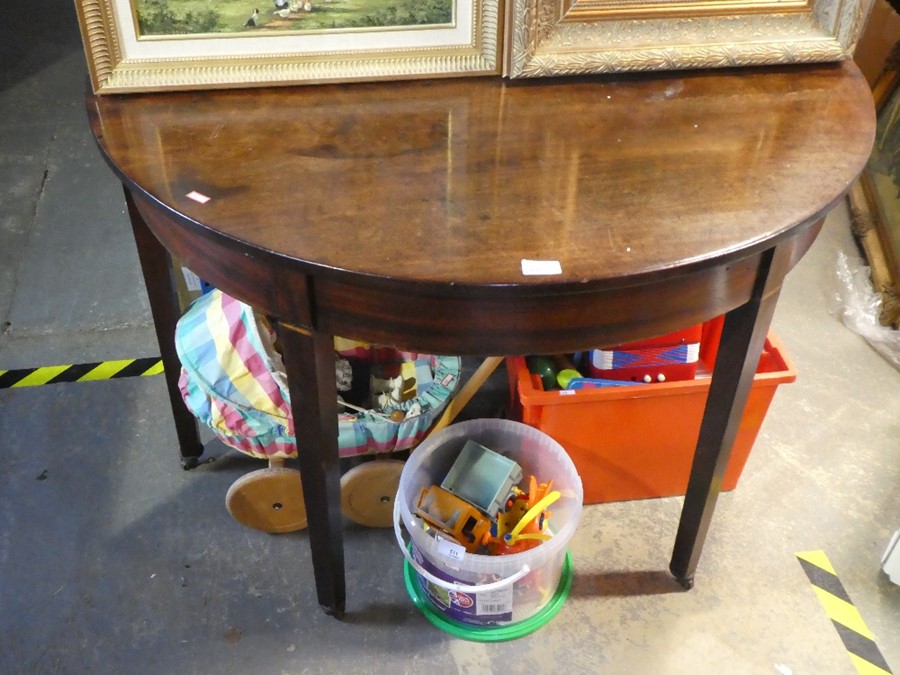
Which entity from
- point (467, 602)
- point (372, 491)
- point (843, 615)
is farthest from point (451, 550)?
point (843, 615)

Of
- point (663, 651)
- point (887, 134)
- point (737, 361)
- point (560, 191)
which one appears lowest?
point (663, 651)

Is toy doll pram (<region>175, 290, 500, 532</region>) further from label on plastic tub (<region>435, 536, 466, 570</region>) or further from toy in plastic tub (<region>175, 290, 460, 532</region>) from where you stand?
label on plastic tub (<region>435, 536, 466, 570</region>)

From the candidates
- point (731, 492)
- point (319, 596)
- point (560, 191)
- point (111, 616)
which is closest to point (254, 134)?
point (560, 191)

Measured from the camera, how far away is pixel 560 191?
91 centimetres

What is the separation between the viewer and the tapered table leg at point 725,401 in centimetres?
96

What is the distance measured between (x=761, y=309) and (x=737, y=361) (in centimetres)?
10

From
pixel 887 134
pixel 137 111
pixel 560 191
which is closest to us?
pixel 560 191

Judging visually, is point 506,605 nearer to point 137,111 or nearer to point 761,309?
point 761,309

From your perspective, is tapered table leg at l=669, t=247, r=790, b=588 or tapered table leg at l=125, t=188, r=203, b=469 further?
tapered table leg at l=125, t=188, r=203, b=469

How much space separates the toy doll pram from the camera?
4.35 feet

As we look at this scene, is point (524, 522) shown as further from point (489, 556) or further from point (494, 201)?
point (494, 201)

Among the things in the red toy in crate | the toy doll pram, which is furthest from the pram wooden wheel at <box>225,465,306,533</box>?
the red toy in crate

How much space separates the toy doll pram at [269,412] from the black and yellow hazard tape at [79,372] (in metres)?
0.40

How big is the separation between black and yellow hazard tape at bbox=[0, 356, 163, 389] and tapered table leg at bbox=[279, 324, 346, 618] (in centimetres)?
71
